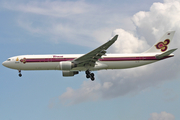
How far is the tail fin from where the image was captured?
4016cm

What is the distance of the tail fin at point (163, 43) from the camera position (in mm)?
40162

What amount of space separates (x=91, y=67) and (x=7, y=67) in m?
13.2

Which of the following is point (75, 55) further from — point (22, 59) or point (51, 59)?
point (22, 59)

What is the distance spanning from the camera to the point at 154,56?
38281mm

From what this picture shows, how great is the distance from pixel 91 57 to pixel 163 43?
13.1 meters

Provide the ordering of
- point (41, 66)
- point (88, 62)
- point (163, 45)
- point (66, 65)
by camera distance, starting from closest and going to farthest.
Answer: point (66, 65) < point (88, 62) < point (41, 66) < point (163, 45)

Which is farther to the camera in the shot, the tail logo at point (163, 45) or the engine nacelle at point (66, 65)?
the tail logo at point (163, 45)

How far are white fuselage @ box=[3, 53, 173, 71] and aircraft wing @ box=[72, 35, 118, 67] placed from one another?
106 centimetres

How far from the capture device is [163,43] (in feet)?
133

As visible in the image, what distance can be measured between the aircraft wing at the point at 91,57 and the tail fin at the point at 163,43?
969 cm

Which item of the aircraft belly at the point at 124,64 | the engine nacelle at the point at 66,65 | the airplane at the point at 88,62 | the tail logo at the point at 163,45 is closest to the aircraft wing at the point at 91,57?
the airplane at the point at 88,62

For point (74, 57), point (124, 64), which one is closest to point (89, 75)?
point (74, 57)

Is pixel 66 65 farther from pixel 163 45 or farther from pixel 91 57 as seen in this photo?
pixel 163 45

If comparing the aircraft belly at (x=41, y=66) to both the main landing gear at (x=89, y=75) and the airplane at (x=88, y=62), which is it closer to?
the airplane at (x=88, y=62)
